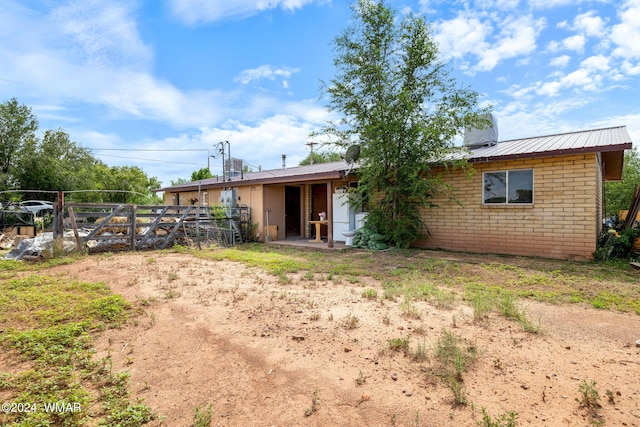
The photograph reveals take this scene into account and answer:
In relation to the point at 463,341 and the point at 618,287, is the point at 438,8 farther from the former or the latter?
the point at 463,341

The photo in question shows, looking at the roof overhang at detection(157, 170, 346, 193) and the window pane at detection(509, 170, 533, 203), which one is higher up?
the roof overhang at detection(157, 170, 346, 193)

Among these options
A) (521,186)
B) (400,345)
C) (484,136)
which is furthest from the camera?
(484,136)

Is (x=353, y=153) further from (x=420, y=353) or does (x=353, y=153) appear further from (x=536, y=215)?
(x=420, y=353)

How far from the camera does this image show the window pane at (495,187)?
8.59 meters

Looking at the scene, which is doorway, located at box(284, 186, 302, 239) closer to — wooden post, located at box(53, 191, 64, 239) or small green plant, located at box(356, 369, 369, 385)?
wooden post, located at box(53, 191, 64, 239)

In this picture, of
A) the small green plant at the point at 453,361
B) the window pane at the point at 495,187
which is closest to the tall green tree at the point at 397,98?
the window pane at the point at 495,187

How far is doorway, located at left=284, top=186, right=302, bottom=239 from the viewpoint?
14.1 m

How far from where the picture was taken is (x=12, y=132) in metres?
24.6

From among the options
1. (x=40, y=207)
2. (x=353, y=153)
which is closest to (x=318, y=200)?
(x=353, y=153)

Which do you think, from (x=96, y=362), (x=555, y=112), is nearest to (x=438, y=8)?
(x=555, y=112)

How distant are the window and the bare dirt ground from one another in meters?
4.84

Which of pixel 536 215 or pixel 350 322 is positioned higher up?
pixel 536 215

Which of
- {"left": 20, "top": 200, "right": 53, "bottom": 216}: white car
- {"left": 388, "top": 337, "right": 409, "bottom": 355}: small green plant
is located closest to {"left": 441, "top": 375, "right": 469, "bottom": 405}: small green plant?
{"left": 388, "top": 337, "right": 409, "bottom": 355}: small green plant

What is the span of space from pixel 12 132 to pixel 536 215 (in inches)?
1337
